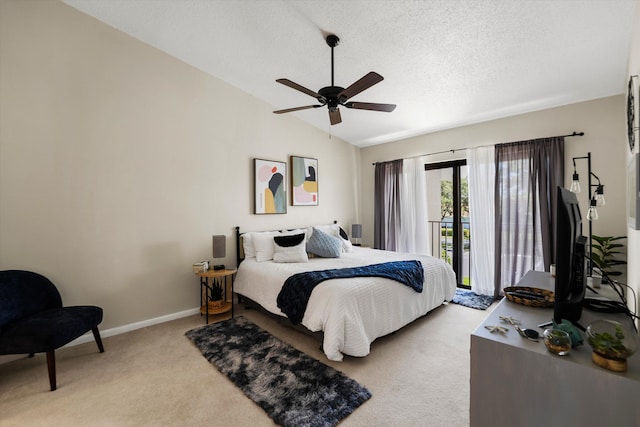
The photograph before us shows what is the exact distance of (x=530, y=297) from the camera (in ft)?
5.07

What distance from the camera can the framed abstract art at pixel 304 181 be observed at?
452cm

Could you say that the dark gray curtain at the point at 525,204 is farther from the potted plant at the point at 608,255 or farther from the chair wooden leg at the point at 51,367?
the chair wooden leg at the point at 51,367

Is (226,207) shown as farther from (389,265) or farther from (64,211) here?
(389,265)

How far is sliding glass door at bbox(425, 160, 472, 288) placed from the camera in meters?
4.32

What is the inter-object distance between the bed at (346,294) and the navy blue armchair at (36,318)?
1.54 metres

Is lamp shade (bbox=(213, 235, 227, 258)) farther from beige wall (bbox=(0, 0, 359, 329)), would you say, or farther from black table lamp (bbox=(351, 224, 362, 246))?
black table lamp (bbox=(351, 224, 362, 246))

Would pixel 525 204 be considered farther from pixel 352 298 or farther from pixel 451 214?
pixel 352 298

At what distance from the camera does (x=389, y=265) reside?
3053 mm

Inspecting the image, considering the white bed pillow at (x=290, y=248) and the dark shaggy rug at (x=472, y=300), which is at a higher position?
the white bed pillow at (x=290, y=248)

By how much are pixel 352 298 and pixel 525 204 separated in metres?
2.89

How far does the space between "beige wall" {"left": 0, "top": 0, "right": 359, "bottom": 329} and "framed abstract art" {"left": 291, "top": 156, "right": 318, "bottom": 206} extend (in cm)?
76

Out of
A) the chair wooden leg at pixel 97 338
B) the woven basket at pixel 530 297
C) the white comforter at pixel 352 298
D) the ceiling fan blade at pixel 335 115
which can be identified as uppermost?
the ceiling fan blade at pixel 335 115

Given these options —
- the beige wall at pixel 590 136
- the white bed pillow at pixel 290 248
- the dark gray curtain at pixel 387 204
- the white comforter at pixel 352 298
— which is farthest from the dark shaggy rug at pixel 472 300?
the white bed pillow at pixel 290 248

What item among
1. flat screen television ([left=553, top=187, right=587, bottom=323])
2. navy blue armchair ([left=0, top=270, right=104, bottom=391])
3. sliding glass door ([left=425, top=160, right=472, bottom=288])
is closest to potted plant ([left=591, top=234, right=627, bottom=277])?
sliding glass door ([left=425, top=160, right=472, bottom=288])
